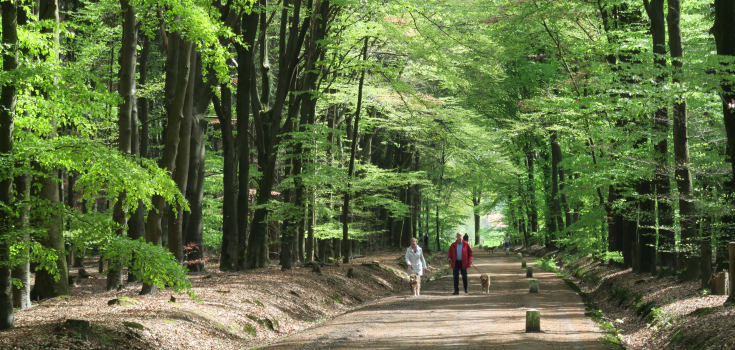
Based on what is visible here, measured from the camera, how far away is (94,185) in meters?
7.67

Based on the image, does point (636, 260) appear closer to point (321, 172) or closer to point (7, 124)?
point (321, 172)

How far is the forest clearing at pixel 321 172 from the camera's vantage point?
781 cm

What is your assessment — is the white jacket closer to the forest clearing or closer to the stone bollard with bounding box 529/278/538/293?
the forest clearing

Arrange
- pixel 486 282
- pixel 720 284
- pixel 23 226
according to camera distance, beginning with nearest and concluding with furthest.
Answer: pixel 23 226
pixel 720 284
pixel 486 282

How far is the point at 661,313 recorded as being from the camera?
11.2m

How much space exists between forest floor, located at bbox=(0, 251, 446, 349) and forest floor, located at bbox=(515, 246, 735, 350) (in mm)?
6788

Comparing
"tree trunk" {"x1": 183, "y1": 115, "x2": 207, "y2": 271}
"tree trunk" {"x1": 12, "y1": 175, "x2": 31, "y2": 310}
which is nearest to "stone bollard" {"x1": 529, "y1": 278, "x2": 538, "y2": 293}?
"tree trunk" {"x1": 183, "y1": 115, "x2": 207, "y2": 271}

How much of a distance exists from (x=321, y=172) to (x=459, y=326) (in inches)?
335

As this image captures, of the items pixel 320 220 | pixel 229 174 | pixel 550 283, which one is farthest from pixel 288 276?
pixel 550 283

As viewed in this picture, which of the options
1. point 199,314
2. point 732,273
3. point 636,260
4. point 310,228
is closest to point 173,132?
point 199,314

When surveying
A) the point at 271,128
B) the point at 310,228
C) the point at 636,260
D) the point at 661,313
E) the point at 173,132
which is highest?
the point at 271,128

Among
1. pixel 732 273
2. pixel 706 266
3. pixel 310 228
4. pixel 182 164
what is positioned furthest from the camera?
pixel 310 228

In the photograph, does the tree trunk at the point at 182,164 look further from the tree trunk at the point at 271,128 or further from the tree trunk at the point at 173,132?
the tree trunk at the point at 271,128

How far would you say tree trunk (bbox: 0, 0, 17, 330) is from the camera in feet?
24.1
